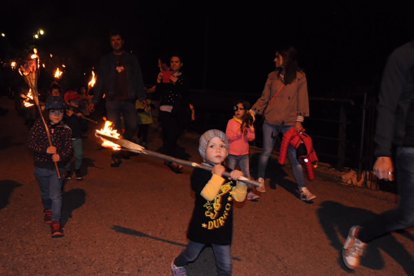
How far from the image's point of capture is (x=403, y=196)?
12.1ft

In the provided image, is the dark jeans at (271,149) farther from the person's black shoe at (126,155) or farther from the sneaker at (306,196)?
the person's black shoe at (126,155)

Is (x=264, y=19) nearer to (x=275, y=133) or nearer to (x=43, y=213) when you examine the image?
(x=275, y=133)

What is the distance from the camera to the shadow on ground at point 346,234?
456 centimetres

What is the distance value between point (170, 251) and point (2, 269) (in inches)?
58.0

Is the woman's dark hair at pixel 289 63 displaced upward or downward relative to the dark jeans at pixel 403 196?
upward

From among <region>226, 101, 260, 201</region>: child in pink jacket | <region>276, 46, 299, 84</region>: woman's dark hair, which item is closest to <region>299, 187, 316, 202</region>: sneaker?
<region>226, 101, 260, 201</region>: child in pink jacket

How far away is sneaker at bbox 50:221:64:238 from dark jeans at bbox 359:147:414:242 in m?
3.03

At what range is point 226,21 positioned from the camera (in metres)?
28.4

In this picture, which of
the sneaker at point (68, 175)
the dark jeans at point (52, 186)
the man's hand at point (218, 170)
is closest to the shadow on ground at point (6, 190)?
the sneaker at point (68, 175)

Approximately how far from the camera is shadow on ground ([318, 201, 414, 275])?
4559mm

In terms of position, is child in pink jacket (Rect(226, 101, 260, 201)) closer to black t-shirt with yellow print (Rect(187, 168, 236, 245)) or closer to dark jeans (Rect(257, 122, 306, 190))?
dark jeans (Rect(257, 122, 306, 190))

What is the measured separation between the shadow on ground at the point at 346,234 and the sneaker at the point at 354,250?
0.43ft

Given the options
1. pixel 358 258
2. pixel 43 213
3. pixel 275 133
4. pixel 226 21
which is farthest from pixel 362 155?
pixel 226 21

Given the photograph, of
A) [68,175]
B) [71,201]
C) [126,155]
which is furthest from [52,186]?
[126,155]
